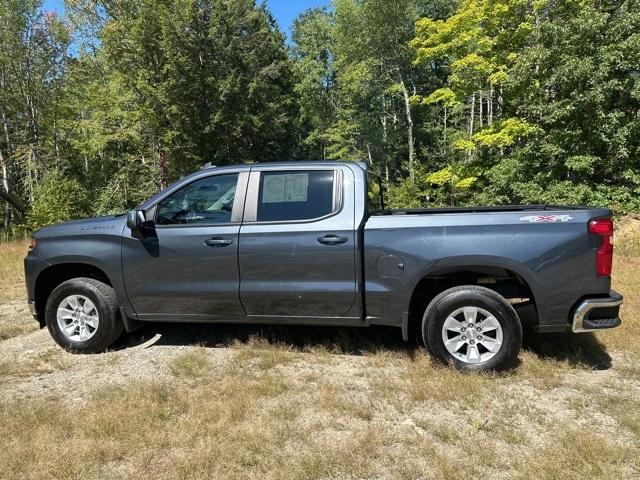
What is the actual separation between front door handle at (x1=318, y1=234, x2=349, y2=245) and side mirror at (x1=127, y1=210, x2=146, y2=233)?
5.60 feet

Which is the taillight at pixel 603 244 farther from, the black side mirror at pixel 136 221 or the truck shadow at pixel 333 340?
the black side mirror at pixel 136 221

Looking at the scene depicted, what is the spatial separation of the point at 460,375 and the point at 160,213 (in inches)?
124

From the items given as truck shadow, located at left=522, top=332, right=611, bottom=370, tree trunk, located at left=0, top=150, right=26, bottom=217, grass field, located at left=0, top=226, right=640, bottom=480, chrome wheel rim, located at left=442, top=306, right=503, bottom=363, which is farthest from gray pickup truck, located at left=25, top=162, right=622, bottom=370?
tree trunk, located at left=0, top=150, right=26, bottom=217

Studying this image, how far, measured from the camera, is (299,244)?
14.5 ft

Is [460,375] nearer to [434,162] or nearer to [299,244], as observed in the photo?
[299,244]

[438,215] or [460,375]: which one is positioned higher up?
[438,215]

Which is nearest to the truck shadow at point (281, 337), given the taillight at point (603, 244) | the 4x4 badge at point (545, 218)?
the 4x4 badge at point (545, 218)

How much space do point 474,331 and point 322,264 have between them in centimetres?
143

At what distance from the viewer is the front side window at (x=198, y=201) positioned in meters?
4.77

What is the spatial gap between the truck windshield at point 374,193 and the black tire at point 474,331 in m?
1.07

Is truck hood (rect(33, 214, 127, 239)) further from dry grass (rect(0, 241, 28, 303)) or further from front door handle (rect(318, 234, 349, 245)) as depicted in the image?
dry grass (rect(0, 241, 28, 303))

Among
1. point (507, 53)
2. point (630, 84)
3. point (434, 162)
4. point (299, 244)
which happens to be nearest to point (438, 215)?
point (299, 244)

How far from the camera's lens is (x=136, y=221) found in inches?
180

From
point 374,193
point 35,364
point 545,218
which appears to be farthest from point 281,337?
point 545,218
